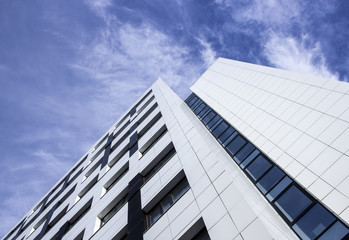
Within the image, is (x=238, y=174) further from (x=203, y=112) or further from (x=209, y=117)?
(x=203, y=112)

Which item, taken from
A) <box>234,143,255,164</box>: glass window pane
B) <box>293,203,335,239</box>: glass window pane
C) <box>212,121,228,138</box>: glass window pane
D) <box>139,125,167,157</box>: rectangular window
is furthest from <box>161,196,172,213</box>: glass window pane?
<box>212,121,228,138</box>: glass window pane

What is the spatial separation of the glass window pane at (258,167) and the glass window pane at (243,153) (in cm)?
89

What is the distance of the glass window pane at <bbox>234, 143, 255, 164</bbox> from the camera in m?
14.8

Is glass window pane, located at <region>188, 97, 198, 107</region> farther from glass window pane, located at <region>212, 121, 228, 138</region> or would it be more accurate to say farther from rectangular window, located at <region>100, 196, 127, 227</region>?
rectangular window, located at <region>100, 196, 127, 227</region>

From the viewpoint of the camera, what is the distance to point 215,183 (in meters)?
10.1

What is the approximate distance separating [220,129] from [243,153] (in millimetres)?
4601

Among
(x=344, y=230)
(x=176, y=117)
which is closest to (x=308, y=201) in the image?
(x=344, y=230)

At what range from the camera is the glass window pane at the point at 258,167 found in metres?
12.9

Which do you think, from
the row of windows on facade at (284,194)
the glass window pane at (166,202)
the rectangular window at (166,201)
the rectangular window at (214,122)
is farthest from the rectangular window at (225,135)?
the glass window pane at (166,202)

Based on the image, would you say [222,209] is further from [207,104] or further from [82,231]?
[207,104]

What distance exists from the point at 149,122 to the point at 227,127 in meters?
7.65

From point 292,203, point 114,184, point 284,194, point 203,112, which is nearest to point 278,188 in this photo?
point 284,194

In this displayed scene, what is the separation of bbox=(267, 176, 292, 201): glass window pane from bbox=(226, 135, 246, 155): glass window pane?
4251 mm

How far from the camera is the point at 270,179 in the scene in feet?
40.0
